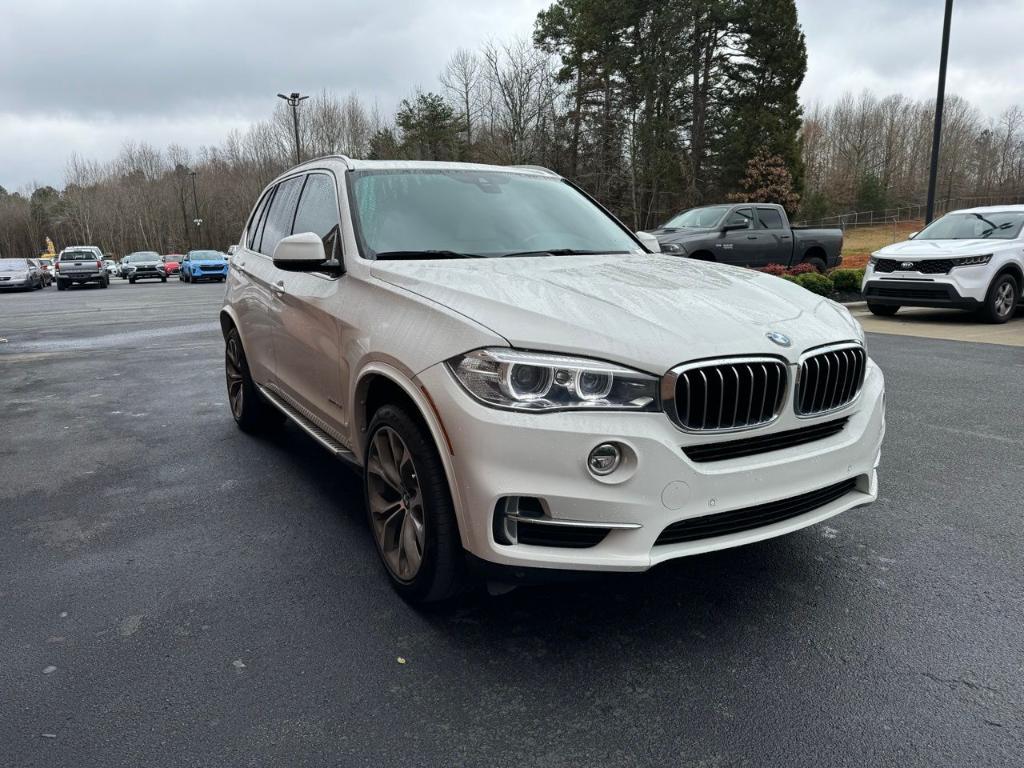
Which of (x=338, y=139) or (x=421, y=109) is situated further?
(x=338, y=139)

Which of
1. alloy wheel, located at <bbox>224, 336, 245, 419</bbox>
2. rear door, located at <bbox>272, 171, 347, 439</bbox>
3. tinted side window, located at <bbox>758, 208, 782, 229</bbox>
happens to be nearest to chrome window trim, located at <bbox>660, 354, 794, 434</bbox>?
rear door, located at <bbox>272, 171, 347, 439</bbox>

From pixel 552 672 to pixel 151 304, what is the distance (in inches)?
851

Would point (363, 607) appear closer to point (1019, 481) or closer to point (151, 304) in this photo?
point (1019, 481)

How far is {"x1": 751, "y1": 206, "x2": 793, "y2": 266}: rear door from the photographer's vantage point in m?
16.0

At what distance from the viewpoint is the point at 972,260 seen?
11.1 metres

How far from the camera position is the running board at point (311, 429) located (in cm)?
369

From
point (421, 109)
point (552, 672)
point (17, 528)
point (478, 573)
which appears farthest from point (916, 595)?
point (421, 109)

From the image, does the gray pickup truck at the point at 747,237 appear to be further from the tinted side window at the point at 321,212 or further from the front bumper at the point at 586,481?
the front bumper at the point at 586,481

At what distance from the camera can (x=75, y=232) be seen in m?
97.9

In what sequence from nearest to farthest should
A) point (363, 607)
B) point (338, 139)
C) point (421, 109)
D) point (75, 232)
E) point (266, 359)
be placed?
point (363, 607), point (266, 359), point (421, 109), point (338, 139), point (75, 232)

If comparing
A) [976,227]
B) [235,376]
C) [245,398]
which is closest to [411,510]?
[245,398]

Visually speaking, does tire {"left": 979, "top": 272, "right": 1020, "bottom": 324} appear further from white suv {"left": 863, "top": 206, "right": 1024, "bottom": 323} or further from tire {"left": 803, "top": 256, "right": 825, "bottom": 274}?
tire {"left": 803, "top": 256, "right": 825, "bottom": 274}

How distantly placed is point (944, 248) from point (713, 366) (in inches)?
432

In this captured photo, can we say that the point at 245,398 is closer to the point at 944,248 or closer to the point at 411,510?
the point at 411,510
